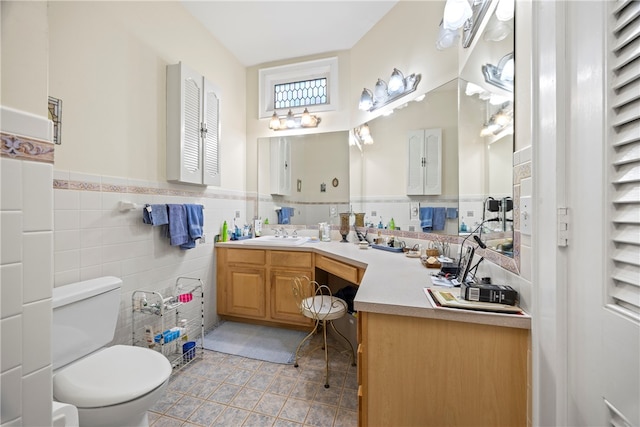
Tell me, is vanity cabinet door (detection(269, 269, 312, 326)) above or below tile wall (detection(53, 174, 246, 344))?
below

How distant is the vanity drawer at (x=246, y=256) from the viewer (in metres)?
2.49

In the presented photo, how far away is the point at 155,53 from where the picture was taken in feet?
6.43

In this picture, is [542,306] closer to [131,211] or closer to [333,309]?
[333,309]

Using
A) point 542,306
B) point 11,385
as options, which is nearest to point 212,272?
point 11,385

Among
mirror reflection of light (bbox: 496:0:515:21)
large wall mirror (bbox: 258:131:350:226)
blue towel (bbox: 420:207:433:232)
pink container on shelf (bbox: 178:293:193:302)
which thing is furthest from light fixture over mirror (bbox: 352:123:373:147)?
pink container on shelf (bbox: 178:293:193:302)

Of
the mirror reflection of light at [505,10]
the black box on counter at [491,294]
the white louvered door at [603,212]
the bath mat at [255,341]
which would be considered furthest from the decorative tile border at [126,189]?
the mirror reflection of light at [505,10]

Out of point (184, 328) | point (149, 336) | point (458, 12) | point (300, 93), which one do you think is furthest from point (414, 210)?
point (149, 336)

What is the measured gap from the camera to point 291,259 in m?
2.41

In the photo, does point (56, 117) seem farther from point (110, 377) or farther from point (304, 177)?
point (304, 177)

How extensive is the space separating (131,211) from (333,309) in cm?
156

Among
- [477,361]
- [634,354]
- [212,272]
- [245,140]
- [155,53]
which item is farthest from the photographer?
[245,140]

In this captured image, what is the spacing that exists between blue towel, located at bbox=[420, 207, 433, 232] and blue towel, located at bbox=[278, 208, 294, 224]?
1548mm

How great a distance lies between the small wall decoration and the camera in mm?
1336

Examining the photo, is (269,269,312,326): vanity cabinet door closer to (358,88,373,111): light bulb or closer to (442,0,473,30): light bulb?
(358,88,373,111): light bulb
